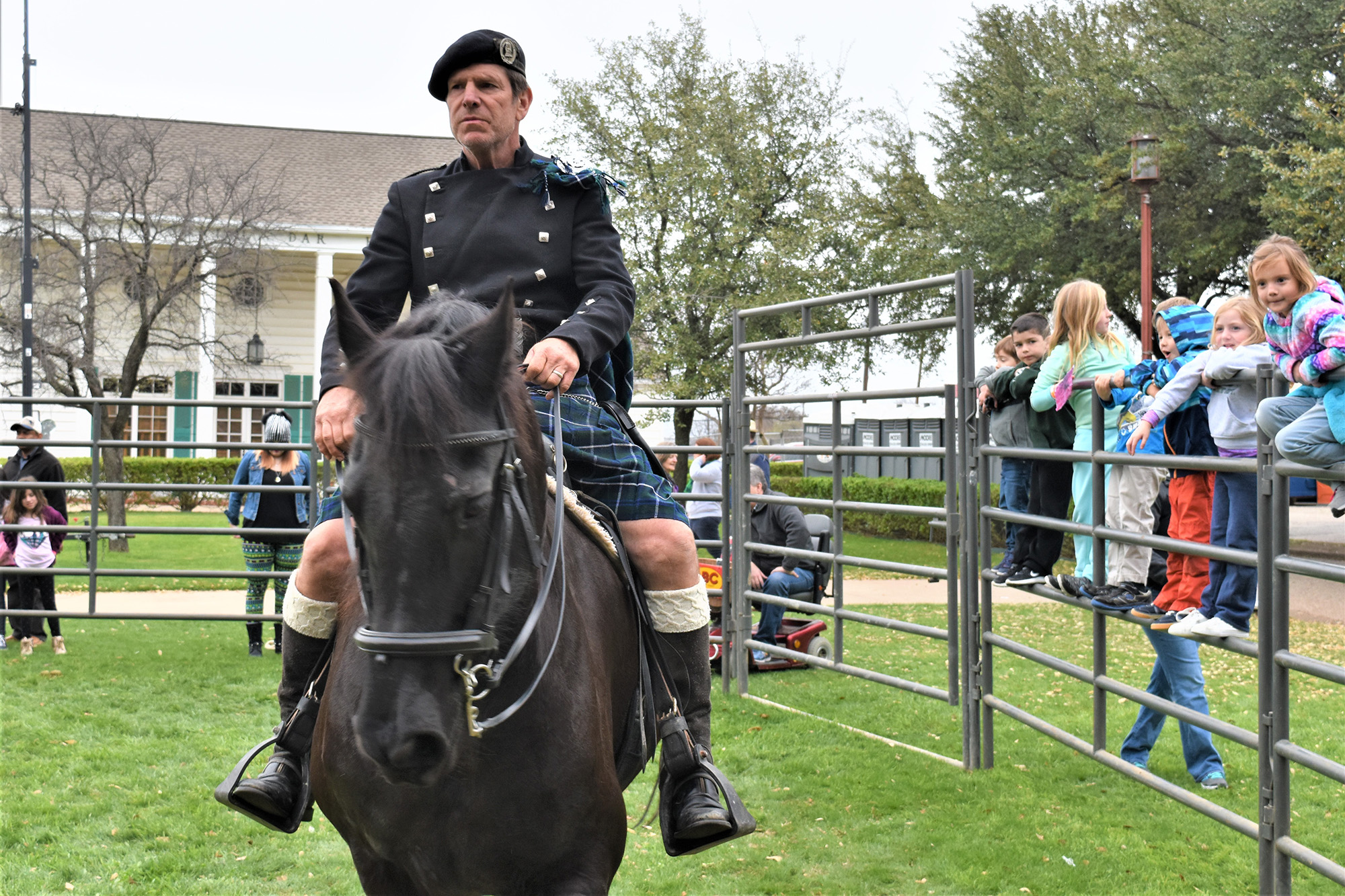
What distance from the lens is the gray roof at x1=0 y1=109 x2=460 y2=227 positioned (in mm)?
27203

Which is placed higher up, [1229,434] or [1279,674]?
[1229,434]

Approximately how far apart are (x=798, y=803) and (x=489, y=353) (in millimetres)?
4356

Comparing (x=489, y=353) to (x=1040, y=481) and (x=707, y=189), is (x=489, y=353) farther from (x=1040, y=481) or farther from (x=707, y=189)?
(x=707, y=189)

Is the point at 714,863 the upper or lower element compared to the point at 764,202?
lower

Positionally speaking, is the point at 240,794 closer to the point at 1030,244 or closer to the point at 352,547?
the point at 352,547

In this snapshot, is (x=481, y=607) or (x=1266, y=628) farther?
(x=1266, y=628)

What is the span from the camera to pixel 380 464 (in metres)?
2.00

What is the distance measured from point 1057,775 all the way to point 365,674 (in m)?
5.30

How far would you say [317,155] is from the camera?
31.8 metres

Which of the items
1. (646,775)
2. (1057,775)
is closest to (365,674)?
(646,775)

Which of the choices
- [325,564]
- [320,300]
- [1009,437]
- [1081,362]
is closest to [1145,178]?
[1009,437]

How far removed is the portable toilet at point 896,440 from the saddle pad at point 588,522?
17.5 m

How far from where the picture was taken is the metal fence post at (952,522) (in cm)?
644

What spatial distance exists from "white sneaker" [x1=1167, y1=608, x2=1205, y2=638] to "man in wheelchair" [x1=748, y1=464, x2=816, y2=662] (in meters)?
4.13
